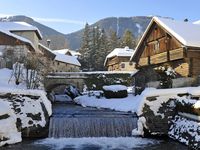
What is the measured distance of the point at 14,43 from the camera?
41.0m

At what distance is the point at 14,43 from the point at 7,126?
26224mm

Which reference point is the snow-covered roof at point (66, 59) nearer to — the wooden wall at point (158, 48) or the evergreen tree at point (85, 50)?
the evergreen tree at point (85, 50)

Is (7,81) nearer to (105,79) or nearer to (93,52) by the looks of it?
(105,79)

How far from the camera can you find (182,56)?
29.0 meters

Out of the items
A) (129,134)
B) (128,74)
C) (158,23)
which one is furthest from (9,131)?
(128,74)

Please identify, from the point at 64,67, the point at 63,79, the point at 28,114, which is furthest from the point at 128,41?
the point at 28,114

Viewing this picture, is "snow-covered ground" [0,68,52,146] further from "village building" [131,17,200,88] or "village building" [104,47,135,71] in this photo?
"village building" [104,47,135,71]

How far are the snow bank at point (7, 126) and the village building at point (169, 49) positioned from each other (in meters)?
15.4

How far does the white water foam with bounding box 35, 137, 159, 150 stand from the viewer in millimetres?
15994

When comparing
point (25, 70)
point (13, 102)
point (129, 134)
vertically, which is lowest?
point (129, 134)

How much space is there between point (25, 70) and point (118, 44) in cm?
5049

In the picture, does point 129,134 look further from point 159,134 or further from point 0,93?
point 0,93

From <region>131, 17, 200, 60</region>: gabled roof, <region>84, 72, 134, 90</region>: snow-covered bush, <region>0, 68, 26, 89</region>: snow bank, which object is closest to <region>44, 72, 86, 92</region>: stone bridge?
<region>84, 72, 134, 90</region>: snow-covered bush

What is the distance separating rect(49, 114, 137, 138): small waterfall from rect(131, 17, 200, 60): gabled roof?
33.7 ft
